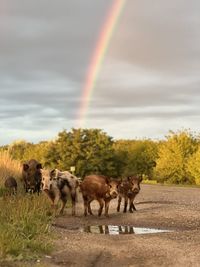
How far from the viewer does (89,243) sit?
13.0 m

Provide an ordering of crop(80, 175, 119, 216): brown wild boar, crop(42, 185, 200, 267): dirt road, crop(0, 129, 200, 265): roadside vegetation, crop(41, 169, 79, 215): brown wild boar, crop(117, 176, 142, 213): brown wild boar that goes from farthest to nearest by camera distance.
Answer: crop(0, 129, 200, 265): roadside vegetation < crop(117, 176, 142, 213): brown wild boar < crop(80, 175, 119, 216): brown wild boar < crop(41, 169, 79, 215): brown wild boar < crop(42, 185, 200, 267): dirt road

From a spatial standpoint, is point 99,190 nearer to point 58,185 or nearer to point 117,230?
point 58,185

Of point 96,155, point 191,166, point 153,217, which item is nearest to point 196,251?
point 153,217

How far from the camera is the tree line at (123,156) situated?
→ 4900 cm

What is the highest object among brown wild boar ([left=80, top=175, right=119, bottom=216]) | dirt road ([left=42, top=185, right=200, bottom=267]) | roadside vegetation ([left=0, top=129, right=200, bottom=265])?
roadside vegetation ([left=0, top=129, right=200, bottom=265])

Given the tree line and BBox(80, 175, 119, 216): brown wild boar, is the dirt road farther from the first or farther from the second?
the tree line

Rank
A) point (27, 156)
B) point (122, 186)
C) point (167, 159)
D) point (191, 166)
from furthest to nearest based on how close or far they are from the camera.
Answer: point (27, 156) → point (167, 159) → point (191, 166) → point (122, 186)

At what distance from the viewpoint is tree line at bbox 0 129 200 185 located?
49000 mm

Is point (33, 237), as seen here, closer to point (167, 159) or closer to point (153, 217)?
point (153, 217)

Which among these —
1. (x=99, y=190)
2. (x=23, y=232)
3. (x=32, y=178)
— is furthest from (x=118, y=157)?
(x=23, y=232)

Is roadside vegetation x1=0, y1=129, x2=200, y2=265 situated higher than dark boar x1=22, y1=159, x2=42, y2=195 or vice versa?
roadside vegetation x1=0, y1=129, x2=200, y2=265

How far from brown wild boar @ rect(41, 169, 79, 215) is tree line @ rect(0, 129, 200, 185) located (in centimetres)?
2692

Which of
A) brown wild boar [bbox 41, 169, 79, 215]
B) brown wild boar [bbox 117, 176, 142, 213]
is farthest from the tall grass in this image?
brown wild boar [bbox 117, 176, 142, 213]

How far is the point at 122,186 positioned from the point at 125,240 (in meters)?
7.47
